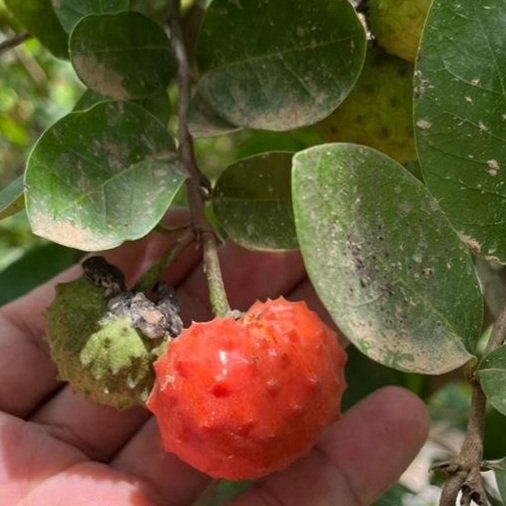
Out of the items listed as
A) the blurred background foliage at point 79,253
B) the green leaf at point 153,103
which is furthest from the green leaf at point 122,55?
the blurred background foliage at point 79,253

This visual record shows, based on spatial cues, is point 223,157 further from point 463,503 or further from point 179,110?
point 463,503

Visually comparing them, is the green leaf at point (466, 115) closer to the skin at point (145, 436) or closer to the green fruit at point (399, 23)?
the green fruit at point (399, 23)

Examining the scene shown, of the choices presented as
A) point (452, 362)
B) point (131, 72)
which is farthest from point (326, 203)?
point (131, 72)

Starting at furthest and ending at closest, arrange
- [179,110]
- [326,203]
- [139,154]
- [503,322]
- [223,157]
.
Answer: [223,157]
[179,110]
[139,154]
[503,322]
[326,203]

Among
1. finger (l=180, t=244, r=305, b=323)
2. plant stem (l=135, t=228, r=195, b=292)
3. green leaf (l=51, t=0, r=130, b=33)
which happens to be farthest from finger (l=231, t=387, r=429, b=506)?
green leaf (l=51, t=0, r=130, b=33)

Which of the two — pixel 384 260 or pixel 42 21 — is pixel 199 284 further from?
pixel 384 260

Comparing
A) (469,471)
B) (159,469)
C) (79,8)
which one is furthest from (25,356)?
(469,471)
